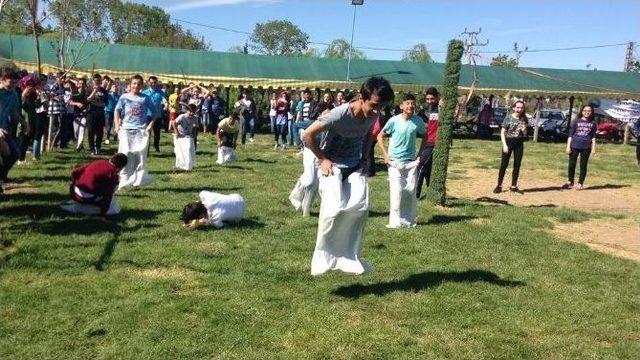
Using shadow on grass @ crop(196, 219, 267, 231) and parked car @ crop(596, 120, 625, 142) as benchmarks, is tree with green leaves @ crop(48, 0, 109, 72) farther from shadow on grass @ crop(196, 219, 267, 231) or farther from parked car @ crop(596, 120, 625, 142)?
parked car @ crop(596, 120, 625, 142)

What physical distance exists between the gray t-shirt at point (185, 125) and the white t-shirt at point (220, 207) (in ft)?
17.5

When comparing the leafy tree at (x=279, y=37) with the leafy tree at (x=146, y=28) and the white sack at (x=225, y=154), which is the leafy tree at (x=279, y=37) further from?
the white sack at (x=225, y=154)

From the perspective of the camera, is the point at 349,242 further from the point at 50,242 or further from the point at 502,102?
the point at 502,102

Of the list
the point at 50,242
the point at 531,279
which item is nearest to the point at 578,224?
the point at 531,279

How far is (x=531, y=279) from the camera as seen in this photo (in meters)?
6.59

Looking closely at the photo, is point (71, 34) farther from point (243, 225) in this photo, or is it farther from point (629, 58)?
point (629, 58)

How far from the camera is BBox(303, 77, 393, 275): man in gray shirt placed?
5367 millimetres

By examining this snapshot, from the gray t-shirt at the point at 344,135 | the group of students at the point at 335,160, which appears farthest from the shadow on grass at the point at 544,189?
the gray t-shirt at the point at 344,135

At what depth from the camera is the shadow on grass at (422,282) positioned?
576 centimetres

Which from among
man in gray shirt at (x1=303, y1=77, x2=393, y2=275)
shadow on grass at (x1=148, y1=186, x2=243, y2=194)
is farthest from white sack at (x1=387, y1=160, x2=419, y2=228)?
shadow on grass at (x1=148, y1=186, x2=243, y2=194)

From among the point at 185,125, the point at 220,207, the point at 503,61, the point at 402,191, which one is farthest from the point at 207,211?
the point at 503,61

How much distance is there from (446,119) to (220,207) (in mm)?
4596

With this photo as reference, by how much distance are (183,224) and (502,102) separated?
5802 centimetres

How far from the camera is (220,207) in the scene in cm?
797
